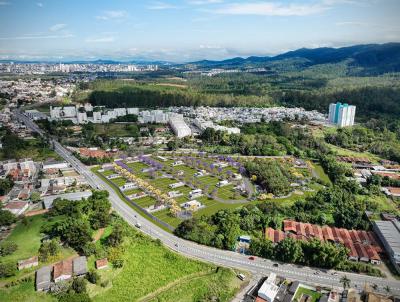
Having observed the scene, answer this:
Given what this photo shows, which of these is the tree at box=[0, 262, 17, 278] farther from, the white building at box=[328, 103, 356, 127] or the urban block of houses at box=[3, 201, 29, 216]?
the white building at box=[328, 103, 356, 127]

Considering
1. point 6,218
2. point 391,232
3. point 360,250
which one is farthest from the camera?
point 6,218

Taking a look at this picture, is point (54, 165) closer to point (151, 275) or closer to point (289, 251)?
point (151, 275)

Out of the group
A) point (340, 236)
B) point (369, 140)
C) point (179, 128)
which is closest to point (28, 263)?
point (340, 236)

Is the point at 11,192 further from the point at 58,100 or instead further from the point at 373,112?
the point at 373,112

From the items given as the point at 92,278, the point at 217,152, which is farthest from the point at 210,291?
the point at 217,152

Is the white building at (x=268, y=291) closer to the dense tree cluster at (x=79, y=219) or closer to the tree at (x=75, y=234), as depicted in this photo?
the dense tree cluster at (x=79, y=219)

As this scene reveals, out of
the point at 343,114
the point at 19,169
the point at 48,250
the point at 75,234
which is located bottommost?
the point at 19,169

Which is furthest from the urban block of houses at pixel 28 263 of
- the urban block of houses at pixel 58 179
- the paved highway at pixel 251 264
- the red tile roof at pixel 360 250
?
the red tile roof at pixel 360 250
